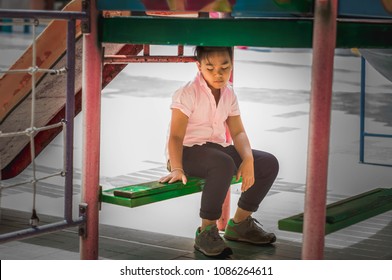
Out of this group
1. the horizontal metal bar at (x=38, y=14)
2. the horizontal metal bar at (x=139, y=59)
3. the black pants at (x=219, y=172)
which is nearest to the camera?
the horizontal metal bar at (x=38, y=14)

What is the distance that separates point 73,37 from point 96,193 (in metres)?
0.76

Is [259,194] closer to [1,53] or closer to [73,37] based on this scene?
[73,37]

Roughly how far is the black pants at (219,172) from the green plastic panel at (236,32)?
0.89m

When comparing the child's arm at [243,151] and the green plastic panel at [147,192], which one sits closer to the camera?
the green plastic panel at [147,192]

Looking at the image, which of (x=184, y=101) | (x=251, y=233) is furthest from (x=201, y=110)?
(x=251, y=233)

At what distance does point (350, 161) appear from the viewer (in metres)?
7.73

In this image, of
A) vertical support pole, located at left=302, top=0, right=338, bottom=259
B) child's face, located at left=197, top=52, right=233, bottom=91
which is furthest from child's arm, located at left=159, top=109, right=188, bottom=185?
vertical support pole, located at left=302, top=0, right=338, bottom=259

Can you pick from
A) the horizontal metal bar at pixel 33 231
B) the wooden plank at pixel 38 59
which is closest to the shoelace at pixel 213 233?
the horizontal metal bar at pixel 33 231

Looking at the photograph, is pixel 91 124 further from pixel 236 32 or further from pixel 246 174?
pixel 246 174

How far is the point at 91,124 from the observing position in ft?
13.1

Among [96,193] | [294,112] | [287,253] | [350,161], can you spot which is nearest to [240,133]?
[287,253]

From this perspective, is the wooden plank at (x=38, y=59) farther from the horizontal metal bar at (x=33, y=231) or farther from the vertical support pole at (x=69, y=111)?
the horizontal metal bar at (x=33, y=231)

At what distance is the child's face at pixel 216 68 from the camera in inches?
178
